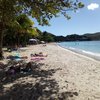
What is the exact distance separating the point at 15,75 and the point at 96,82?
155 inches

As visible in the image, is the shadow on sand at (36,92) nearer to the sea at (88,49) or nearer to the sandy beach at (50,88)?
the sandy beach at (50,88)

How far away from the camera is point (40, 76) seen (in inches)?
476

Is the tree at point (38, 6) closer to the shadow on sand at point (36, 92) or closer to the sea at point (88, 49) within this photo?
the shadow on sand at point (36, 92)

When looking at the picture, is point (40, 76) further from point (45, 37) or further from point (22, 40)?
point (45, 37)

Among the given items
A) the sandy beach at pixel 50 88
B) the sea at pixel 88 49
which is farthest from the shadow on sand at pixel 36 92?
the sea at pixel 88 49

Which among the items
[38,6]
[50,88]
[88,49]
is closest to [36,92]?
[50,88]

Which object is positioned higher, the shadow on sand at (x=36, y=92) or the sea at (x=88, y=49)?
the shadow on sand at (x=36, y=92)

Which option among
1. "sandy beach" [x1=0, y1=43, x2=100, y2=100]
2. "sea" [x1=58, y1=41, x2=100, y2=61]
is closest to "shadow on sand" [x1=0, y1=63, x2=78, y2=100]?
"sandy beach" [x1=0, y1=43, x2=100, y2=100]

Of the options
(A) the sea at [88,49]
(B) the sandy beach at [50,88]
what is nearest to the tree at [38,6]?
(B) the sandy beach at [50,88]

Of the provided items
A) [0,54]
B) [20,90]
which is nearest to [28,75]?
[20,90]

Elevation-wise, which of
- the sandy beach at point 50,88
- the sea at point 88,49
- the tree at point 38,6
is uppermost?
the tree at point 38,6

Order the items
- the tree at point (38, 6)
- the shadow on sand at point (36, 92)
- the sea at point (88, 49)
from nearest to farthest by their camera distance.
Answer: the shadow on sand at point (36, 92) → the tree at point (38, 6) → the sea at point (88, 49)

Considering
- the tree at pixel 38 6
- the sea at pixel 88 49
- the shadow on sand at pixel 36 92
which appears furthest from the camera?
the sea at pixel 88 49

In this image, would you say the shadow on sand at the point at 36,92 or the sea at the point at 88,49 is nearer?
the shadow on sand at the point at 36,92
